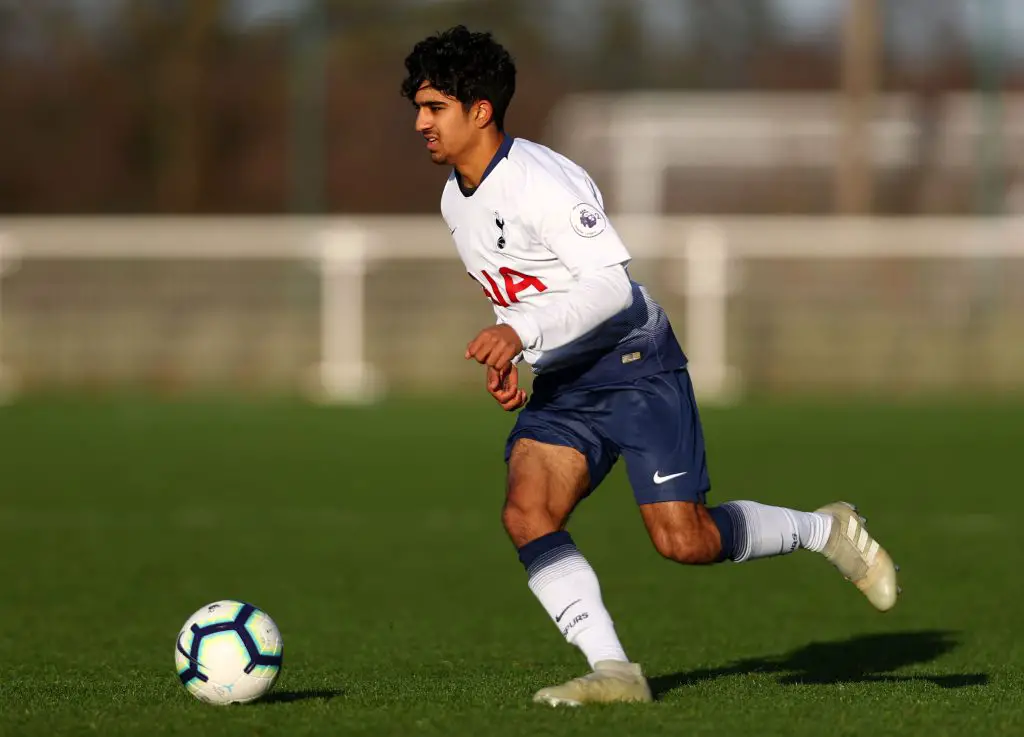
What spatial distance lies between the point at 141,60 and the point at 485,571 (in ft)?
60.9

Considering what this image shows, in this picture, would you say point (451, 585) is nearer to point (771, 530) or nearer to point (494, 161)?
point (771, 530)

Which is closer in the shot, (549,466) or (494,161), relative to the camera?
→ (494,161)

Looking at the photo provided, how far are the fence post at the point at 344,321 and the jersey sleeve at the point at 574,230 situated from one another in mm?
14196

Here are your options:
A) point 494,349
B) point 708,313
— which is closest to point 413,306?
point 708,313

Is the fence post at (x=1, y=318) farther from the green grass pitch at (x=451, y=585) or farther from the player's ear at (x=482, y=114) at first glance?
the player's ear at (x=482, y=114)

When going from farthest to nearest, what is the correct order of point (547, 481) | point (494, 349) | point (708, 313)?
point (708, 313) < point (547, 481) < point (494, 349)

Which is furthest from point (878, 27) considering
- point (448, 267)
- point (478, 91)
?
point (478, 91)

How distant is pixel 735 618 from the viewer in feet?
25.8

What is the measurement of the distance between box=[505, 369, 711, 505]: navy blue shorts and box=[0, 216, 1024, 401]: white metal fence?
13943 millimetres

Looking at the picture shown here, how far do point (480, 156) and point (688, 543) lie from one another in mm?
1301

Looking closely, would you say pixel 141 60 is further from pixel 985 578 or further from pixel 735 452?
pixel 985 578

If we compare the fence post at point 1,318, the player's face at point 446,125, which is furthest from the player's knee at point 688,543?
the fence post at point 1,318

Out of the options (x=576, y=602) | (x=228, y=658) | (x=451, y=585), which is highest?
(x=576, y=602)

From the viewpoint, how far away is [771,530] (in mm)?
5797
